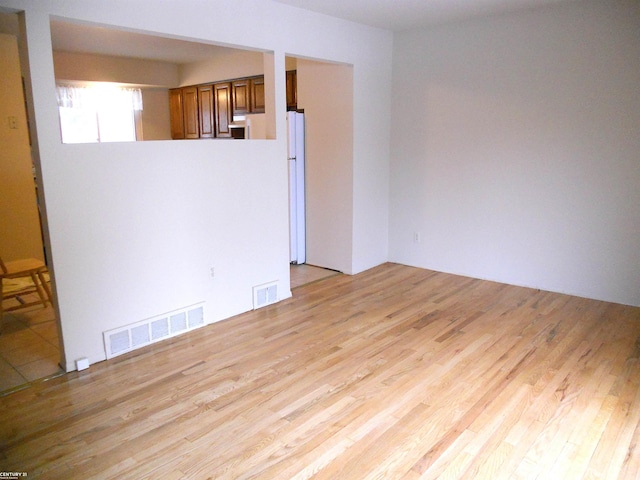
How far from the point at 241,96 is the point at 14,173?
267 cm

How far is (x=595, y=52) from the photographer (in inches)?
150

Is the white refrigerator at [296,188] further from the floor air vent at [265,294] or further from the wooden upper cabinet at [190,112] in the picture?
the wooden upper cabinet at [190,112]

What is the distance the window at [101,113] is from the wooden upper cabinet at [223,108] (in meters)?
1.44

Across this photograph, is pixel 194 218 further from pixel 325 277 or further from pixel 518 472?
pixel 518 472

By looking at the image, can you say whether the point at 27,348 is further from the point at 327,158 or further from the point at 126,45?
the point at 126,45

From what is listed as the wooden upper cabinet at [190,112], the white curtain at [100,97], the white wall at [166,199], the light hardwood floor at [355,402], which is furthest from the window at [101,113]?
the light hardwood floor at [355,402]

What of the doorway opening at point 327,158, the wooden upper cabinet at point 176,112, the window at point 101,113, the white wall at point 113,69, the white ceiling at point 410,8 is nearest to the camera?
the white ceiling at point 410,8

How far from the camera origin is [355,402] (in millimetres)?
2596

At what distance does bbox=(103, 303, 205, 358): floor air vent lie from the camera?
315 cm

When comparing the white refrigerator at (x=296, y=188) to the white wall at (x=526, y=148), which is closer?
the white wall at (x=526, y=148)

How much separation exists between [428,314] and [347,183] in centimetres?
166

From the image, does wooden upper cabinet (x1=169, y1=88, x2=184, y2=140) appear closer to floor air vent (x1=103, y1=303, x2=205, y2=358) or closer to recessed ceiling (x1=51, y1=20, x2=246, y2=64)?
recessed ceiling (x1=51, y1=20, x2=246, y2=64)

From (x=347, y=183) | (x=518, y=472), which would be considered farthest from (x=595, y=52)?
(x=518, y=472)

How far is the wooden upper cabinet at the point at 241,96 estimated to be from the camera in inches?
230
